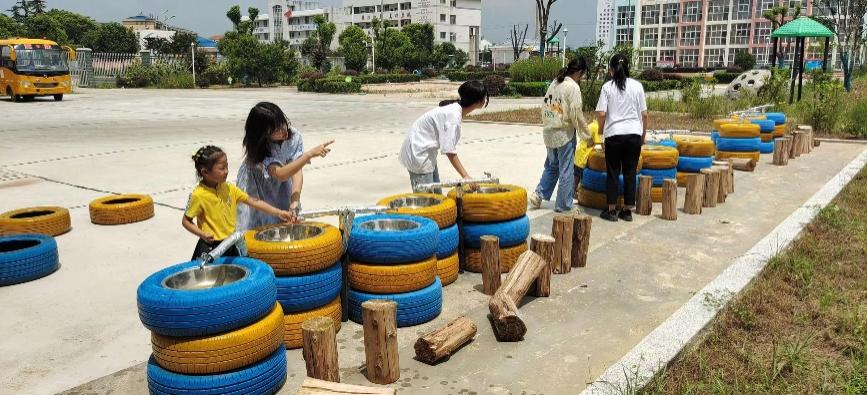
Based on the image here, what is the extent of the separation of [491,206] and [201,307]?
274 centimetres

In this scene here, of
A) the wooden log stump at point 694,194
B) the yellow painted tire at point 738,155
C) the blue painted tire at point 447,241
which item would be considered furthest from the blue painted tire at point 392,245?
the yellow painted tire at point 738,155

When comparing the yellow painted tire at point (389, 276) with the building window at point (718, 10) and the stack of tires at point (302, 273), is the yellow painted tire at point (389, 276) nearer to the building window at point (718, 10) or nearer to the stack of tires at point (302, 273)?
the stack of tires at point (302, 273)

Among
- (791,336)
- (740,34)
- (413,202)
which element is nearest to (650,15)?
(740,34)

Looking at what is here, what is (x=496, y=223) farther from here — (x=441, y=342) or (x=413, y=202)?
(x=441, y=342)

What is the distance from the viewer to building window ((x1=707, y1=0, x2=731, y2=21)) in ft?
276

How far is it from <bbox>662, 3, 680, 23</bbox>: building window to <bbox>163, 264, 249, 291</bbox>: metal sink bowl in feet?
314

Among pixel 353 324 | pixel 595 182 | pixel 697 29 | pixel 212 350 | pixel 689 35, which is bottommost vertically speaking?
pixel 353 324

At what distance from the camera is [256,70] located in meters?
47.8

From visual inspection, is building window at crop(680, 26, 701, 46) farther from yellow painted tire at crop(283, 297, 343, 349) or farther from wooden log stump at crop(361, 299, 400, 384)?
wooden log stump at crop(361, 299, 400, 384)

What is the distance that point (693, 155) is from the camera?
860 cm

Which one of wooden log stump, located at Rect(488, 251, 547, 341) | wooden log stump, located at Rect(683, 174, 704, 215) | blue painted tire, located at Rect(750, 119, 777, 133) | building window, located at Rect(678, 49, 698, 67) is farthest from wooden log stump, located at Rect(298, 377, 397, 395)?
building window, located at Rect(678, 49, 698, 67)

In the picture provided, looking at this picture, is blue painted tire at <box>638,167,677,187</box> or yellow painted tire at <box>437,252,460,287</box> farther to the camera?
blue painted tire at <box>638,167,677,187</box>

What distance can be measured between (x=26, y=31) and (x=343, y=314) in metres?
79.2

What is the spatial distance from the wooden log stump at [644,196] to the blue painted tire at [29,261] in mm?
5890
